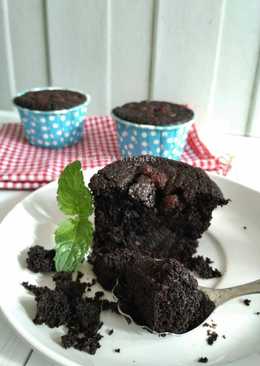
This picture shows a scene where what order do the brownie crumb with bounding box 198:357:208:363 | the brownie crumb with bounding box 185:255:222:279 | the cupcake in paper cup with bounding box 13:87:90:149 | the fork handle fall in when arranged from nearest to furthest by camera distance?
the brownie crumb with bounding box 198:357:208:363, the fork handle, the brownie crumb with bounding box 185:255:222:279, the cupcake in paper cup with bounding box 13:87:90:149

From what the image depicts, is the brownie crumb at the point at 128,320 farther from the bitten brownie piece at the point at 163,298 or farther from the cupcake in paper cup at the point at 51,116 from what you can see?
the cupcake in paper cup at the point at 51,116

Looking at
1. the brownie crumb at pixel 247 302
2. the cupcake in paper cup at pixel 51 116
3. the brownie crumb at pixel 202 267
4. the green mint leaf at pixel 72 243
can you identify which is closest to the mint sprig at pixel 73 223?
the green mint leaf at pixel 72 243

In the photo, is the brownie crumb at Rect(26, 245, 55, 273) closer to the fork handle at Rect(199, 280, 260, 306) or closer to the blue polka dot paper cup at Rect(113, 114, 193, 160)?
the fork handle at Rect(199, 280, 260, 306)

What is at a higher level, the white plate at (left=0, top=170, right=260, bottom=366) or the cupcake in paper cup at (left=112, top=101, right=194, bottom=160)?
the cupcake in paper cup at (left=112, top=101, right=194, bottom=160)

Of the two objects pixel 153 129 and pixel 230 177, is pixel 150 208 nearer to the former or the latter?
pixel 153 129

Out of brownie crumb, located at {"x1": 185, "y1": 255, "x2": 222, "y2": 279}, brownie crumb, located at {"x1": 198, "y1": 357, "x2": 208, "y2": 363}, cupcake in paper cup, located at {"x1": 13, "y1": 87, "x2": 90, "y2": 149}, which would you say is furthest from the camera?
cupcake in paper cup, located at {"x1": 13, "y1": 87, "x2": 90, "y2": 149}

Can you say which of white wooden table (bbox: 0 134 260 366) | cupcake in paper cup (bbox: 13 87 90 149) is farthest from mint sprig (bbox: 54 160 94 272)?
cupcake in paper cup (bbox: 13 87 90 149)

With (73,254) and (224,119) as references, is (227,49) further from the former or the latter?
(73,254)

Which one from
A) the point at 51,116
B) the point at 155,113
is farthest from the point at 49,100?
the point at 155,113
